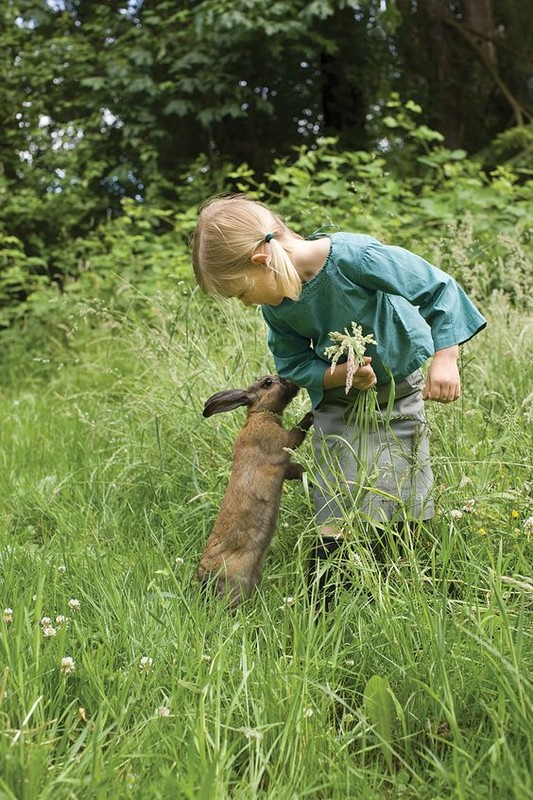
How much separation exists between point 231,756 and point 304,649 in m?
0.46

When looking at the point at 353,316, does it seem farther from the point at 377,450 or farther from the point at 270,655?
the point at 270,655

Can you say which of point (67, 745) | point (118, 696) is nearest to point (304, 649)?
point (118, 696)

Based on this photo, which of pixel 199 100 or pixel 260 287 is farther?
pixel 199 100

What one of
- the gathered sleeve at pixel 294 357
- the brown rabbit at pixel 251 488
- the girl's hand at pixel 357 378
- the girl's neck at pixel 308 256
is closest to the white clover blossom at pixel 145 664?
the brown rabbit at pixel 251 488

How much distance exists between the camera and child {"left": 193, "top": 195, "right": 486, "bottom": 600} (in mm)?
2562

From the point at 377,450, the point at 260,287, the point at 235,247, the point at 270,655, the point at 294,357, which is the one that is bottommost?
the point at 270,655

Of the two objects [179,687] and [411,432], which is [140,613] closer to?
[179,687]

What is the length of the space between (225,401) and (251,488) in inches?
13.3

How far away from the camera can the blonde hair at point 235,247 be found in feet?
8.36

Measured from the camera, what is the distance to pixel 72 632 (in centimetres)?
233

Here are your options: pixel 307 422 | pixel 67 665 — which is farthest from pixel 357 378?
pixel 67 665

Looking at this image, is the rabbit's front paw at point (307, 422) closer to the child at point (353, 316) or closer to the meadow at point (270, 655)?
the child at point (353, 316)

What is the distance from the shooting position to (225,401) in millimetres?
2982

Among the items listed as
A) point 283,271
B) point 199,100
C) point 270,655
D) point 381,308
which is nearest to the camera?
point 270,655
